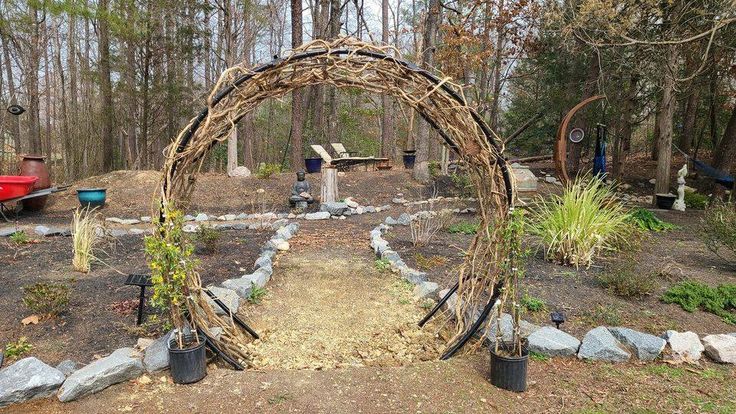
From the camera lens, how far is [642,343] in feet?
8.47

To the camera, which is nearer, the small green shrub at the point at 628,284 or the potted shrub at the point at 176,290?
the potted shrub at the point at 176,290

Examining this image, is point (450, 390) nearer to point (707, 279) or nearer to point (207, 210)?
point (707, 279)

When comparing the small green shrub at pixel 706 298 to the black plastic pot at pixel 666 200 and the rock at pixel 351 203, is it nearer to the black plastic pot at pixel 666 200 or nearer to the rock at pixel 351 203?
the black plastic pot at pixel 666 200

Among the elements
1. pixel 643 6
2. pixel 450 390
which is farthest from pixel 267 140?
pixel 450 390

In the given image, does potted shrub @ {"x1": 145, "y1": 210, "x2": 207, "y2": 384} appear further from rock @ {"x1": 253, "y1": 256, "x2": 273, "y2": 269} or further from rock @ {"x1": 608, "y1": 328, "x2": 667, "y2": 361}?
rock @ {"x1": 608, "y1": 328, "x2": 667, "y2": 361}

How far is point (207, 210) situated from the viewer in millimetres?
7723

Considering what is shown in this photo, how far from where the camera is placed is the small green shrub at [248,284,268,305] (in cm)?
353

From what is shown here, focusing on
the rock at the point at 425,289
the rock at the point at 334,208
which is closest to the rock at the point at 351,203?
the rock at the point at 334,208

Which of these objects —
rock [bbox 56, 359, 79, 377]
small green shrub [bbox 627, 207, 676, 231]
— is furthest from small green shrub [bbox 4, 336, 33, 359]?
small green shrub [bbox 627, 207, 676, 231]

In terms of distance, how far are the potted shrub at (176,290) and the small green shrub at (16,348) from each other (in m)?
0.88

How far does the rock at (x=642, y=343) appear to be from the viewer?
255 centimetres

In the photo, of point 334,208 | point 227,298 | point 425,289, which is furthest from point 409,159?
point 227,298

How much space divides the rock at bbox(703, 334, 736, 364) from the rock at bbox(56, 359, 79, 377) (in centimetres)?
348

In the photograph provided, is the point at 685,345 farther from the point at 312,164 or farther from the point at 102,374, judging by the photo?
the point at 312,164
